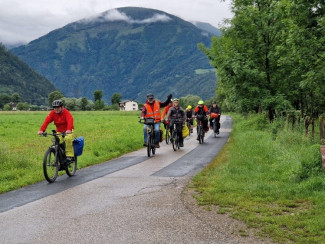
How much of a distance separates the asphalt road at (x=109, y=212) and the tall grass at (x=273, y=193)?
1.71 ft

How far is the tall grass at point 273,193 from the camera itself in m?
5.29

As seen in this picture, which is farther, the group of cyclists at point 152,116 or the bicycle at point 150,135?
the bicycle at point 150,135

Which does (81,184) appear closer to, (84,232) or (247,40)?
(84,232)

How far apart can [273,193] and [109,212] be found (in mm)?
3310

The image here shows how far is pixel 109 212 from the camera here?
6242mm

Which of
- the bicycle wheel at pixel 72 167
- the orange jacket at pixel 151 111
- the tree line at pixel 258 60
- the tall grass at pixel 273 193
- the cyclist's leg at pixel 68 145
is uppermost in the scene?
the tree line at pixel 258 60

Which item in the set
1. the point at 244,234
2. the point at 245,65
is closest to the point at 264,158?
the point at 244,234

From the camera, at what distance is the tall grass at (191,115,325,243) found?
5.29 metres

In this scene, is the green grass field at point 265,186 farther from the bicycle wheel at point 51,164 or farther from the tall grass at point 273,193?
the bicycle wheel at point 51,164

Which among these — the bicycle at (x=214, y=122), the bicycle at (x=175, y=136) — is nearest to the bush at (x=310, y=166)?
the bicycle at (x=175, y=136)

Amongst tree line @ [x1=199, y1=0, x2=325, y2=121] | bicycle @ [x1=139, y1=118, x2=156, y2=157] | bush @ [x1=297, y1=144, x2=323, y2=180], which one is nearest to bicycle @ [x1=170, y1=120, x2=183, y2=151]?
bicycle @ [x1=139, y1=118, x2=156, y2=157]

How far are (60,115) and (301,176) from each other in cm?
637

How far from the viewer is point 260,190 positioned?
7543 millimetres

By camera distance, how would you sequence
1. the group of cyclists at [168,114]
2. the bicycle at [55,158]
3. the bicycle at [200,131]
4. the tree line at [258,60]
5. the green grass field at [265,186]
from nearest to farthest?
1. the green grass field at [265,186]
2. the bicycle at [55,158]
3. the group of cyclists at [168,114]
4. the bicycle at [200,131]
5. the tree line at [258,60]
